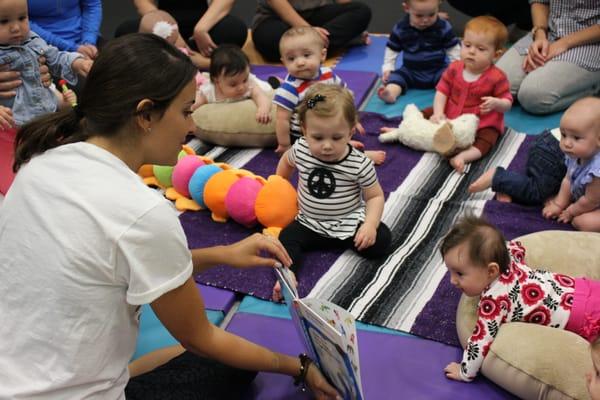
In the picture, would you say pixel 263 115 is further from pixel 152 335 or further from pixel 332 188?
pixel 152 335

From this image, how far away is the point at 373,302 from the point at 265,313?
0.28 m

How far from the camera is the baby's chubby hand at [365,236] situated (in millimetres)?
1766

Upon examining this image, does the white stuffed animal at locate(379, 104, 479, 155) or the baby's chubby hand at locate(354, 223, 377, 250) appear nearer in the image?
the baby's chubby hand at locate(354, 223, 377, 250)

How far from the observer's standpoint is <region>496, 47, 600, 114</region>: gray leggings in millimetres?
2594

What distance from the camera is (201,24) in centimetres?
316

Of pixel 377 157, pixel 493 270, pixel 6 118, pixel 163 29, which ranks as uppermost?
pixel 493 270

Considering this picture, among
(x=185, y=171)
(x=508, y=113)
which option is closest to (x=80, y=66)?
(x=185, y=171)

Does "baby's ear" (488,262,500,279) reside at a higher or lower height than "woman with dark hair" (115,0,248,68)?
higher

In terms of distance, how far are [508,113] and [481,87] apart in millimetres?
418

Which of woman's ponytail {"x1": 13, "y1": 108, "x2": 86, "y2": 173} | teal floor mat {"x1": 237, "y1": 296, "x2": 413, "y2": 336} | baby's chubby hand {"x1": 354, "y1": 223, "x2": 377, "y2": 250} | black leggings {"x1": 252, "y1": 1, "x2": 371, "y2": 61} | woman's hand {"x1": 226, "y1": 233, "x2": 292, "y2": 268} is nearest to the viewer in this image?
woman's ponytail {"x1": 13, "y1": 108, "x2": 86, "y2": 173}

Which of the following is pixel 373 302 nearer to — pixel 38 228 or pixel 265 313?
pixel 265 313

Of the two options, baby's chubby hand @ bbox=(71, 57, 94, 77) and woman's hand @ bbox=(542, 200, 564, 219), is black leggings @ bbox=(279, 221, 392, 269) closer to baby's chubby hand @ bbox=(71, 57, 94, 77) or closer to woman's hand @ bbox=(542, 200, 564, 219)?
woman's hand @ bbox=(542, 200, 564, 219)

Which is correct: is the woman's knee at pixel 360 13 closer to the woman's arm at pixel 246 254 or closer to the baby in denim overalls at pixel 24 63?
the baby in denim overalls at pixel 24 63

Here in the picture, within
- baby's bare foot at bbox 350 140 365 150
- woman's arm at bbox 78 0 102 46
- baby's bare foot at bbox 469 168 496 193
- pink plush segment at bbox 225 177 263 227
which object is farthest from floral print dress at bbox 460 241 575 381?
woman's arm at bbox 78 0 102 46
